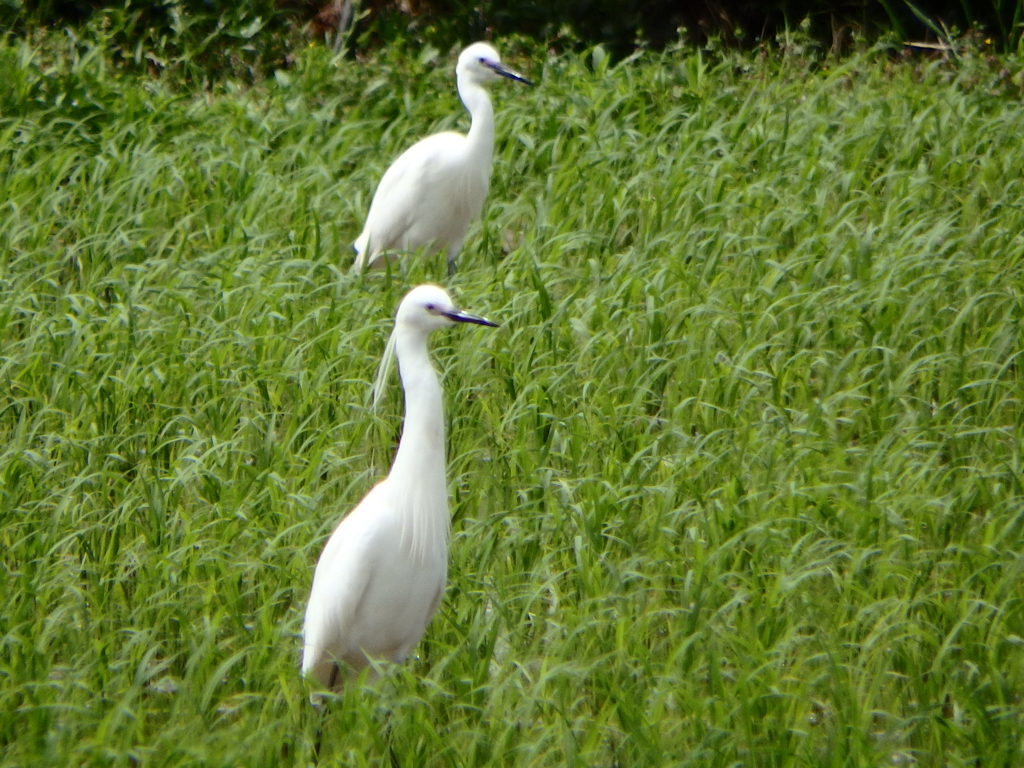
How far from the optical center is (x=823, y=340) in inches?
164

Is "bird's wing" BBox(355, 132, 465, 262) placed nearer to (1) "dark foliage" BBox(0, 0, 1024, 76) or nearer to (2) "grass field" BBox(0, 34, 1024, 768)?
(2) "grass field" BBox(0, 34, 1024, 768)

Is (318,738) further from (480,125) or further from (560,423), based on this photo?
(480,125)

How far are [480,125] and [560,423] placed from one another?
64.5 inches

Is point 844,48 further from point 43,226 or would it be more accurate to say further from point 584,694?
point 584,694

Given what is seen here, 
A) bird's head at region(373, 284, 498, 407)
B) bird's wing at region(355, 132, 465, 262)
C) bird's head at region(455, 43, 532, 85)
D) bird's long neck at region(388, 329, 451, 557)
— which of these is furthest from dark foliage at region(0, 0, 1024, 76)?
bird's long neck at region(388, 329, 451, 557)

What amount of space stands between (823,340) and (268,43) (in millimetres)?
4505

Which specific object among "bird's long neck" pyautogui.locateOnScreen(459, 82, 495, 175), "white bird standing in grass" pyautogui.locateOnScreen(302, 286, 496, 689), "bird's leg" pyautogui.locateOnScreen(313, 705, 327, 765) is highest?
"bird's long neck" pyautogui.locateOnScreen(459, 82, 495, 175)

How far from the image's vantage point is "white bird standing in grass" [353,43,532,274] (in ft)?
16.2

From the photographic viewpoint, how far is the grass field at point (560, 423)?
9.03ft

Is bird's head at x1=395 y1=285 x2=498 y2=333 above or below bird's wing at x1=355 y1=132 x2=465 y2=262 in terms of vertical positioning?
above

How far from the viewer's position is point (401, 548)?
2.91 m

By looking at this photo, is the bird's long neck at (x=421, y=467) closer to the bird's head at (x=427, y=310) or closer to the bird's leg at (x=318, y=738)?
the bird's head at (x=427, y=310)

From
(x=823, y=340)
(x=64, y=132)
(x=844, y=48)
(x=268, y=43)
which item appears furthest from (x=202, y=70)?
(x=823, y=340)

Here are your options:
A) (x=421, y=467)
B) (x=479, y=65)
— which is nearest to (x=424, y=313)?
(x=421, y=467)
